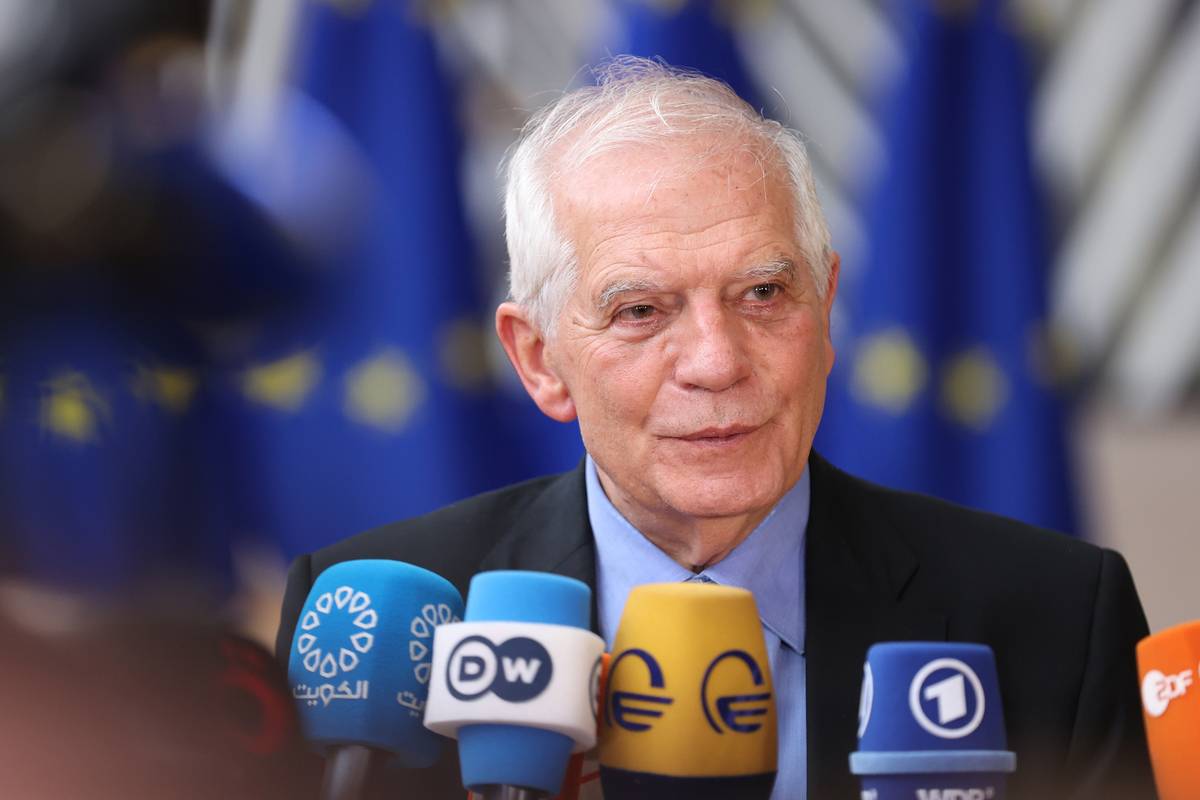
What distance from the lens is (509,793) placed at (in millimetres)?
1179

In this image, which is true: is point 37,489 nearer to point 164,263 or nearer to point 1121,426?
point 164,263

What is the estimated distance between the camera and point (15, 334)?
832mm

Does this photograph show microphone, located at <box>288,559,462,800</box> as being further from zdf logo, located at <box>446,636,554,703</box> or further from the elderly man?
the elderly man

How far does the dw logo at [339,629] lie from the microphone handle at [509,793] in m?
0.20

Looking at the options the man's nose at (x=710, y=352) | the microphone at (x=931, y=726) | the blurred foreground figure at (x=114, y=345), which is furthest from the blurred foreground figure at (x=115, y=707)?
the man's nose at (x=710, y=352)

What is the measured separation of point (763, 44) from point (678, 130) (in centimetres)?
181

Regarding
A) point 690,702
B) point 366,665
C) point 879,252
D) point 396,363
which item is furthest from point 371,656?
point 879,252

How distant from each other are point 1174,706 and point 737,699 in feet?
1.30

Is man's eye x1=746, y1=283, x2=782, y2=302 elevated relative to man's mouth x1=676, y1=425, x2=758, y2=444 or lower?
Answer: elevated

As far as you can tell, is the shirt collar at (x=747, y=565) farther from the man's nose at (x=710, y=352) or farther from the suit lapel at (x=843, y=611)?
the man's nose at (x=710, y=352)

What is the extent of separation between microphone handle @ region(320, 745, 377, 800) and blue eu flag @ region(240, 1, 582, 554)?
225cm

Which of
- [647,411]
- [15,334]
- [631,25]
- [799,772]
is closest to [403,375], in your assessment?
[631,25]

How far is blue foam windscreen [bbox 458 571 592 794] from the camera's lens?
1.18 m

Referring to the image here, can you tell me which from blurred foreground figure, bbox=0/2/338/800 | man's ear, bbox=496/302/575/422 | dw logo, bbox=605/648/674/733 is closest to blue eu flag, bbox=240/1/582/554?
man's ear, bbox=496/302/575/422
